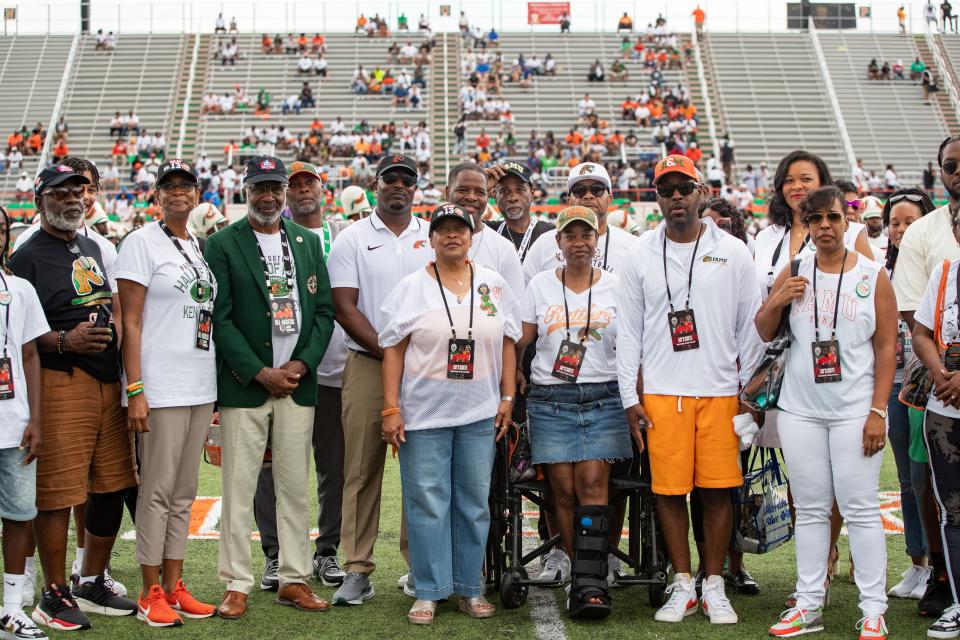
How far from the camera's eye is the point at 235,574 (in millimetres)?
5188

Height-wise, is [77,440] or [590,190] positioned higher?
[590,190]

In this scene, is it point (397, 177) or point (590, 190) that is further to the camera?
point (590, 190)

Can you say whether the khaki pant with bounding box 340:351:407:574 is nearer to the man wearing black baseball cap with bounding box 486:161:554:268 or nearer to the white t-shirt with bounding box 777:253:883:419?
the man wearing black baseball cap with bounding box 486:161:554:268

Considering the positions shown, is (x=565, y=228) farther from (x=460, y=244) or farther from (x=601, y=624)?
(x=601, y=624)

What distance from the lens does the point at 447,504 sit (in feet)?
17.1

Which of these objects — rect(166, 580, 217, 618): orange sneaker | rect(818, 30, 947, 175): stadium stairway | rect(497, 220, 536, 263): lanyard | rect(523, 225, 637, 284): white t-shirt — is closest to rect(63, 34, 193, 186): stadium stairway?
rect(818, 30, 947, 175): stadium stairway

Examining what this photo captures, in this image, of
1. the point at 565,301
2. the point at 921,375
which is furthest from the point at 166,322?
the point at 921,375

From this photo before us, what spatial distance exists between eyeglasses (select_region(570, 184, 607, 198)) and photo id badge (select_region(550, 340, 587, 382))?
42.6 inches

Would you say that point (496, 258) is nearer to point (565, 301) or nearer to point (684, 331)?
point (565, 301)

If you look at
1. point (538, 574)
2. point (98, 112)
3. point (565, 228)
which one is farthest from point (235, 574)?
point (98, 112)

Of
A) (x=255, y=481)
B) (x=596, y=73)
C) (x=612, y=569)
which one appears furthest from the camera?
(x=596, y=73)

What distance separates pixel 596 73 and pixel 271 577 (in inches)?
1395

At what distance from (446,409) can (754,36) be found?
40.5m

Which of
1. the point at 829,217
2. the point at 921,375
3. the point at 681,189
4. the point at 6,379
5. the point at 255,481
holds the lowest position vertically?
the point at 255,481
